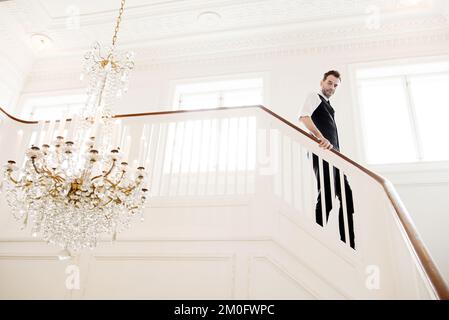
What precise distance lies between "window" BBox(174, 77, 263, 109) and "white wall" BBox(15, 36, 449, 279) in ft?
0.54

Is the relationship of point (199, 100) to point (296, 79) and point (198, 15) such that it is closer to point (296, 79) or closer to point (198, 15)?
point (198, 15)

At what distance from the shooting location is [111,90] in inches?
168

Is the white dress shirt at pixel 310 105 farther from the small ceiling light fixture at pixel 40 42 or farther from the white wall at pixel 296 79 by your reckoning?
the small ceiling light fixture at pixel 40 42

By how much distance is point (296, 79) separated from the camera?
5977 millimetres

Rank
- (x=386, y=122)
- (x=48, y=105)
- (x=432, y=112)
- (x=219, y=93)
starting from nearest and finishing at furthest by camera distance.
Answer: (x=432, y=112) → (x=386, y=122) → (x=219, y=93) → (x=48, y=105)

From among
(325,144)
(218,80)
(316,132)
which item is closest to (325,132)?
(316,132)

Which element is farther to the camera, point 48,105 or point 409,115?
point 48,105

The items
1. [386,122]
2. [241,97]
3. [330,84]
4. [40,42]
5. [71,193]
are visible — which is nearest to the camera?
[71,193]

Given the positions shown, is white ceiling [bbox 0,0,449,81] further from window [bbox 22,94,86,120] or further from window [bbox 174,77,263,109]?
window [bbox 22,94,86,120]

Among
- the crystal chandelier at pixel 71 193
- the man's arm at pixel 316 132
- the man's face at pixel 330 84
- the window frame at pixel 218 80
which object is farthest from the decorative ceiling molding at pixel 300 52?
the crystal chandelier at pixel 71 193

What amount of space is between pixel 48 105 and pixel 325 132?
18.0ft

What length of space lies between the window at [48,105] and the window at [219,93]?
1.96 meters

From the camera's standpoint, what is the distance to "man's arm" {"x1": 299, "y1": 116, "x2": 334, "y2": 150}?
3.40 meters

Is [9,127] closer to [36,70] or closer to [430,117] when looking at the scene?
[36,70]
